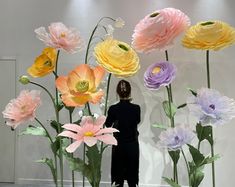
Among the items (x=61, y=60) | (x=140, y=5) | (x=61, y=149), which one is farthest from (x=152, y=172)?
(x=61, y=149)

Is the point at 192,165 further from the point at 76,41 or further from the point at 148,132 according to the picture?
the point at 148,132

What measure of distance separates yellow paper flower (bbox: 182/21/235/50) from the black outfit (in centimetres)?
146

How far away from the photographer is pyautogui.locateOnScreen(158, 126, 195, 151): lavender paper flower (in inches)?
67.9

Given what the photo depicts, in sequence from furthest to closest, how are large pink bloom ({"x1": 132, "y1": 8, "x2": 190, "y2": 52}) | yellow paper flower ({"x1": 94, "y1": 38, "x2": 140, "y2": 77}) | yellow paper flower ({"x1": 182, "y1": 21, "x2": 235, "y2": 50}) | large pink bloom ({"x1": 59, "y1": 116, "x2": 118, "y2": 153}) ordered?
yellow paper flower ({"x1": 182, "y1": 21, "x2": 235, "y2": 50}) < large pink bloom ({"x1": 132, "y1": 8, "x2": 190, "y2": 52}) < yellow paper flower ({"x1": 94, "y1": 38, "x2": 140, "y2": 77}) < large pink bloom ({"x1": 59, "y1": 116, "x2": 118, "y2": 153})

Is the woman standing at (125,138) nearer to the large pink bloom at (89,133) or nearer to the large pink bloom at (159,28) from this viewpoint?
the large pink bloom at (159,28)


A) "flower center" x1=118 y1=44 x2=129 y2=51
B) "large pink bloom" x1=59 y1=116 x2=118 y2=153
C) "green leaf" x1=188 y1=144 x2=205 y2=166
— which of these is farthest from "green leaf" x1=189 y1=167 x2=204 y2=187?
"flower center" x1=118 y1=44 x2=129 y2=51

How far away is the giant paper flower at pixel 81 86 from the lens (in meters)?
1.46

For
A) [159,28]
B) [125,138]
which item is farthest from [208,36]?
[125,138]

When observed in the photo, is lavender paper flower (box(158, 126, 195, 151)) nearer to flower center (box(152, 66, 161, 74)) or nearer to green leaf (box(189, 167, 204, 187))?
green leaf (box(189, 167, 204, 187))

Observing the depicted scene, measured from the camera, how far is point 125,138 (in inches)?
147

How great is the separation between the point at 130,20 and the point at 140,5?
260 mm

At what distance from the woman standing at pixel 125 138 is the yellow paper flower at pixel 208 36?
1457 mm

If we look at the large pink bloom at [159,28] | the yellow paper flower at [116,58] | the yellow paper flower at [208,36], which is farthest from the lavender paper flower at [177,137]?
the yellow paper flower at [208,36]

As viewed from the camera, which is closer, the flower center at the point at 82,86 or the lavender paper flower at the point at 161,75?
the flower center at the point at 82,86
